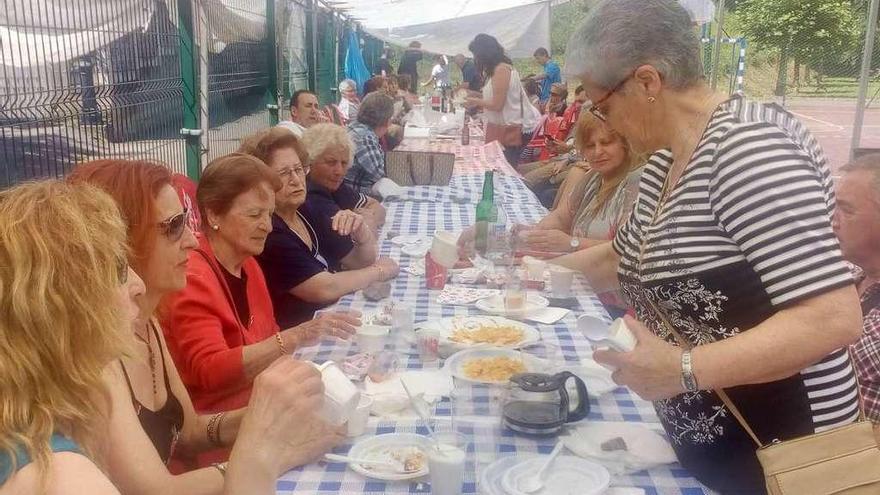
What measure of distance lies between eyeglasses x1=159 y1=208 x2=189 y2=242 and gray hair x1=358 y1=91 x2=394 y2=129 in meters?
4.19

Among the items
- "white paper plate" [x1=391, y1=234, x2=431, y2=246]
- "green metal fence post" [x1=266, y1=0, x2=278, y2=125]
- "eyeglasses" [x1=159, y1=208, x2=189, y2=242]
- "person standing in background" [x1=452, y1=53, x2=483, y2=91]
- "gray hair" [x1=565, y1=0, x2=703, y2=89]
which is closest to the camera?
"gray hair" [x1=565, y1=0, x2=703, y2=89]

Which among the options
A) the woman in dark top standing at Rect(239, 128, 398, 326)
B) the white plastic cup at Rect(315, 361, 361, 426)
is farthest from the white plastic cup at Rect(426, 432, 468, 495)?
the woman in dark top standing at Rect(239, 128, 398, 326)

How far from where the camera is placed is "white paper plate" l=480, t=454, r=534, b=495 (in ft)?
4.55

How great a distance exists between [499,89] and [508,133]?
1.92 feet

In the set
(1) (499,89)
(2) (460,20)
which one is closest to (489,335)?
(1) (499,89)

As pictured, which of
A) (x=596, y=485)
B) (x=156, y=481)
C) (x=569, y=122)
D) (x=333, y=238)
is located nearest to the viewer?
(x=596, y=485)

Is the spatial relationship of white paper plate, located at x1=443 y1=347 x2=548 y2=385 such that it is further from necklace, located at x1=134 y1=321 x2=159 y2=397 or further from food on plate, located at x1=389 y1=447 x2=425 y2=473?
necklace, located at x1=134 y1=321 x2=159 y2=397

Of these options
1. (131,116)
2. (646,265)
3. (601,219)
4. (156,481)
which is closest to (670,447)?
(646,265)

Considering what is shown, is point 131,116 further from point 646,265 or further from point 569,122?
point 569,122

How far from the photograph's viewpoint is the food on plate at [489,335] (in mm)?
2307

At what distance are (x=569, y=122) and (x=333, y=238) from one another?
5.70 metres

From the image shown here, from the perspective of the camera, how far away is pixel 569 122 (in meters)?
8.65

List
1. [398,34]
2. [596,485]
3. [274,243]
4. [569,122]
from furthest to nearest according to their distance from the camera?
1. [398,34]
2. [569,122]
3. [274,243]
4. [596,485]

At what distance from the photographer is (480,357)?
2119mm
